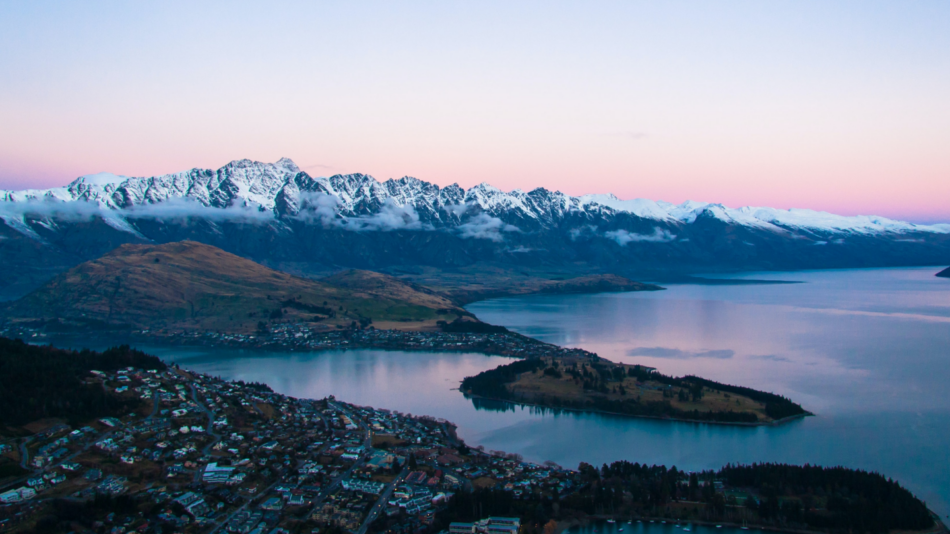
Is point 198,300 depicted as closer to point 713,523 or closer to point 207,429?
point 207,429

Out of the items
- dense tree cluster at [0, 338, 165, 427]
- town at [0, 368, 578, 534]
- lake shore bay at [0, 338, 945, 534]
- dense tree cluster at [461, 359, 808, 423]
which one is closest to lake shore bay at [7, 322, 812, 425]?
dense tree cluster at [461, 359, 808, 423]

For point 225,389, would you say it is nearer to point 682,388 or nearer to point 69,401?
point 69,401

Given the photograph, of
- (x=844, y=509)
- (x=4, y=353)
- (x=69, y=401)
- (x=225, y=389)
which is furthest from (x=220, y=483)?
(x=844, y=509)

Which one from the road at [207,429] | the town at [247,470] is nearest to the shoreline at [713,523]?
the town at [247,470]

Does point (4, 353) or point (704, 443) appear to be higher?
point (4, 353)

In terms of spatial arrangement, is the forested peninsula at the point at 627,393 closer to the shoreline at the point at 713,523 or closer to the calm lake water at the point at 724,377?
the calm lake water at the point at 724,377

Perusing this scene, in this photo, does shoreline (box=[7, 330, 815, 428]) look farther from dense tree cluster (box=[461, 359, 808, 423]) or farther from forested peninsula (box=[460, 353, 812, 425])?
forested peninsula (box=[460, 353, 812, 425])
